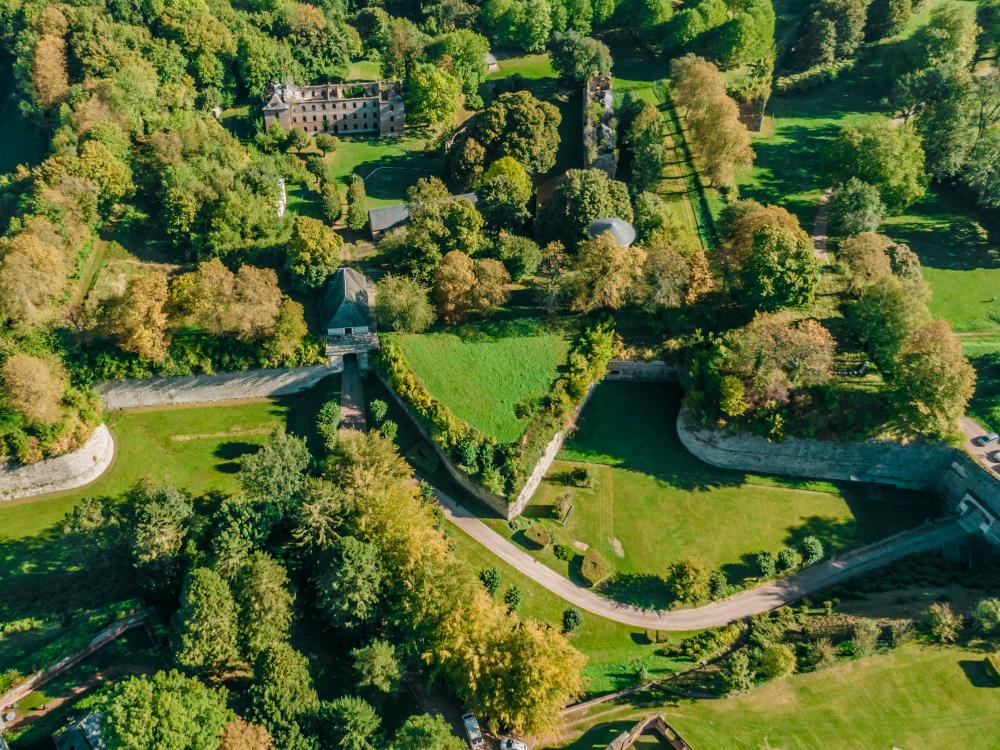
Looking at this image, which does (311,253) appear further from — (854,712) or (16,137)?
(16,137)

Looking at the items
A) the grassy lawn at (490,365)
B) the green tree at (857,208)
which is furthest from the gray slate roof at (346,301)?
the green tree at (857,208)

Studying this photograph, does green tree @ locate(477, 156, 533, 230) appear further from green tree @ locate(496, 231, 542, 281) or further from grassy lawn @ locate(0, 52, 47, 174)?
grassy lawn @ locate(0, 52, 47, 174)

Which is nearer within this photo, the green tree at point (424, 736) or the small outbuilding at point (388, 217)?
the green tree at point (424, 736)

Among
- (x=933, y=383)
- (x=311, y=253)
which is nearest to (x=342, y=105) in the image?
(x=311, y=253)

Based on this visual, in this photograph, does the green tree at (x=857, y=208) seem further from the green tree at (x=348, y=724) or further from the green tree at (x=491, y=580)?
the green tree at (x=348, y=724)

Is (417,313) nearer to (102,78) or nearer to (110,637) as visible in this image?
(110,637)

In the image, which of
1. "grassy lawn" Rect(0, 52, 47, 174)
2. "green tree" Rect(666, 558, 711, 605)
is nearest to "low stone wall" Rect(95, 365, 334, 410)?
"green tree" Rect(666, 558, 711, 605)

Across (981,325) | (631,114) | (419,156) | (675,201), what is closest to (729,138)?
(675,201)
